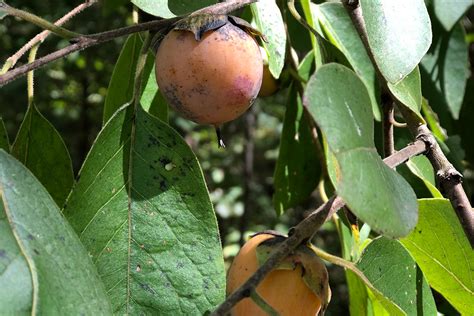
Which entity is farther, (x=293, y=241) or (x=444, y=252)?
(x=444, y=252)

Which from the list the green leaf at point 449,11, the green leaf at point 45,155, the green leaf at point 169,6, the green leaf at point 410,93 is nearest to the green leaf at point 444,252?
the green leaf at point 410,93

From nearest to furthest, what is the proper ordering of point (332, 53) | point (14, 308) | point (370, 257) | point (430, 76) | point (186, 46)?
point (14, 308), point (186, 46), point (370, 257), point (332, 53), point (430, 76)

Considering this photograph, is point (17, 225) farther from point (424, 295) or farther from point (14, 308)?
point (424, 295)

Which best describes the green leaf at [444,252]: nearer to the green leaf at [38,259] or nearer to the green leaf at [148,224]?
the green leaf at [148,224]

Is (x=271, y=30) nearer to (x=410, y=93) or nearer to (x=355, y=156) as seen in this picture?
(x=410, y=93)

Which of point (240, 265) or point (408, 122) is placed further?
point (408, 122)

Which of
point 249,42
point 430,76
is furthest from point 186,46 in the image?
point 430,76

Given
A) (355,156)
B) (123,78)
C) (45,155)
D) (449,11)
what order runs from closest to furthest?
1. (355,156)
2. (45,155)
3. (123,78)
4. (449,11)

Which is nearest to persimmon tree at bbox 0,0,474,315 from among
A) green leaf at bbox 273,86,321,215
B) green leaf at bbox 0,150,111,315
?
green leaf at bbox 0,150,111,315

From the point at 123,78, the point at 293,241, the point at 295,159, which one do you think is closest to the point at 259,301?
the point at 293,241
